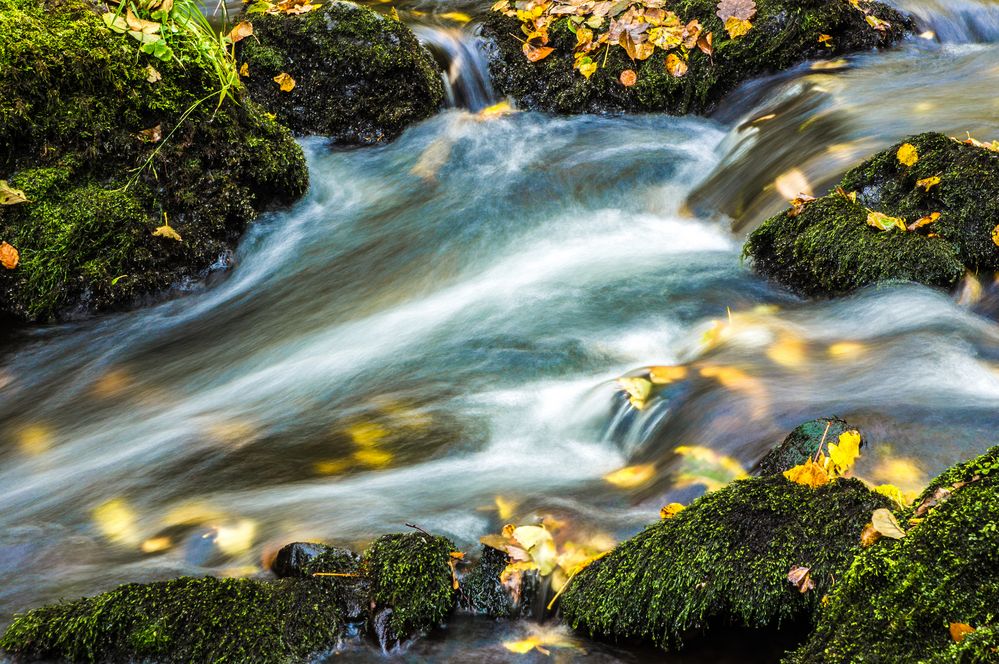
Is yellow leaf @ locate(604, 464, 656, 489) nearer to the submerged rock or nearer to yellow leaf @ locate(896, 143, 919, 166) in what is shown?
the submerged rock

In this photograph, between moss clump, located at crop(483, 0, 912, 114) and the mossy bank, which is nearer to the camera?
the mossy bank

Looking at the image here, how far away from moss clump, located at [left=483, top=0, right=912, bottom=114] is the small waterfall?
0.25 metres

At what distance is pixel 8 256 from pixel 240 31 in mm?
2894

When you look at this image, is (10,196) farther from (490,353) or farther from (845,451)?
A: (845,451)

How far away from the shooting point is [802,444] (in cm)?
313

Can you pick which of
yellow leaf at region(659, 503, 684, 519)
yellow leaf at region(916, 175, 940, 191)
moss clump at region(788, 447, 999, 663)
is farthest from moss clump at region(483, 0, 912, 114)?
moss clump at region(788, 447, 999, 663)

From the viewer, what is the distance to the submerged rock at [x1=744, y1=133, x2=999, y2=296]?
182 inches

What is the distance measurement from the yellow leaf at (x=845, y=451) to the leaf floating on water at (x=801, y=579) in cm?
62

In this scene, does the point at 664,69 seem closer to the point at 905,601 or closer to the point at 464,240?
the point at 464,240

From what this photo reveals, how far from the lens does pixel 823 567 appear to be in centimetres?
249

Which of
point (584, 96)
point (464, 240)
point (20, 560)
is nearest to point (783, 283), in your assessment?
point (464, 240)

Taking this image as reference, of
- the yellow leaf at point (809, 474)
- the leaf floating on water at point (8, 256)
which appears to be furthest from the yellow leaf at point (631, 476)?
the leaf floating on water at point (8, 256)

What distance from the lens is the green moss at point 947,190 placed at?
181 inches

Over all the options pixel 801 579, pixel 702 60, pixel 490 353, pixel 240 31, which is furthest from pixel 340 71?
pixel 801 579
